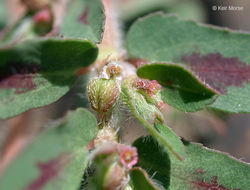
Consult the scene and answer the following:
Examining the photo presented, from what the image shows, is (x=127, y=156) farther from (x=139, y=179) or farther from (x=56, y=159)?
(x=56, y=159)

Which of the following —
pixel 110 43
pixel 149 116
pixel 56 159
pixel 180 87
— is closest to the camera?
pixel 56 159

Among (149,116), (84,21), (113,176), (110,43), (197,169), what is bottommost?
(197,169)

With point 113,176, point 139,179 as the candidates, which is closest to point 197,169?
point 139,179

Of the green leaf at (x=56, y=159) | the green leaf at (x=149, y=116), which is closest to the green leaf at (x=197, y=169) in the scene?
the green leaf at (x=149, y=116)

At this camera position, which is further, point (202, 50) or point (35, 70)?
point (202, 50)

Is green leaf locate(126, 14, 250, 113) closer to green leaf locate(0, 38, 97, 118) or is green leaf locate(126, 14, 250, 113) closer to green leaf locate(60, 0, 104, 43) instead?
green leaf locate(60, 0, 104, 43)

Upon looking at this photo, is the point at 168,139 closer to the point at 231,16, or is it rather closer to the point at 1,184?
the point at 1,184
